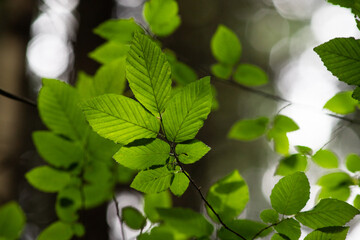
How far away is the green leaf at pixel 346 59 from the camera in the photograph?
0.36m

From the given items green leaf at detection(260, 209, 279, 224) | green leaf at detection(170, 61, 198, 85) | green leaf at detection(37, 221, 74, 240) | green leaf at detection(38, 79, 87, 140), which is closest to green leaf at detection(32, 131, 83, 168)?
green leaf at detection(38, 79, 87, 140)

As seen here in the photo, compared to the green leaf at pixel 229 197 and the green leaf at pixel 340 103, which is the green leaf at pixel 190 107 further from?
the green leaf at pixel 340 103

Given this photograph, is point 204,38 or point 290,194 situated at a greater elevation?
point 290,194

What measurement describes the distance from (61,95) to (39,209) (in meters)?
2.99

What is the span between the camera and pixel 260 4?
17.3 feet

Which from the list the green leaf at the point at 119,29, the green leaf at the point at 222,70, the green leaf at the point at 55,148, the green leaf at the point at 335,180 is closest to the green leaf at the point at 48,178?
the green leaf at the point at 55,148

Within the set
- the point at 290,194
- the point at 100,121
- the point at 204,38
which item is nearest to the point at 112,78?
the point at 100,121

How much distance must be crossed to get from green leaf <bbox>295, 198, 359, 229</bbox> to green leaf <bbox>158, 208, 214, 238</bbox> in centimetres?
14

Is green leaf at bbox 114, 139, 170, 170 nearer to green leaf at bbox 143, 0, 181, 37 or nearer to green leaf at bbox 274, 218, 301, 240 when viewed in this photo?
green leaf at bbox 274, 218, 301, 240

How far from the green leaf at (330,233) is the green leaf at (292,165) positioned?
0.18m

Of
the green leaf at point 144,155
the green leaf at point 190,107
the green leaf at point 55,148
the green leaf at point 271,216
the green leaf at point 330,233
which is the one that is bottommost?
the green leaf at point 55,148

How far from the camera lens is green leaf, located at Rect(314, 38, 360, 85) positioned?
364mm

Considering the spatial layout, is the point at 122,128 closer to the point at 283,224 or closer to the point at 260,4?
the point at 283,224

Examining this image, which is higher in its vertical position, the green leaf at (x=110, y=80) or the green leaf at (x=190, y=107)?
the green leaf at (x=190, y=107)
